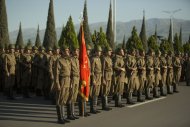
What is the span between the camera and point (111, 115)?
10.4 metres

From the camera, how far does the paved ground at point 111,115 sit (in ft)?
30.2

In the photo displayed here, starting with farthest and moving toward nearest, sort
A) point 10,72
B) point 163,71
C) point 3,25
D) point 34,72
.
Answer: point 3,25 → point 163,71 → point 34,72 → point 10,72

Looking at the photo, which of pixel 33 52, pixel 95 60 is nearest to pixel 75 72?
pixel 95 60

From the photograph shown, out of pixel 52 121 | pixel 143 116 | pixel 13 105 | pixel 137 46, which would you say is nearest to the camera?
pixel 52 121

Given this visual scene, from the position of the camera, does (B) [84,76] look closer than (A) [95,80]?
Yes

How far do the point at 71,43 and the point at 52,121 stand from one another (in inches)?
604

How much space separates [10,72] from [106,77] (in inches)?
174

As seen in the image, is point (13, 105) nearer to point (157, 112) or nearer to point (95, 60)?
point (95, 60)

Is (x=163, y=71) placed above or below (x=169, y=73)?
above

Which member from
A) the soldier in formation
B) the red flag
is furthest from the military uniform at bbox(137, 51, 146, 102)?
the red flag

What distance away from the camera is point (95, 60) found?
11.0 m

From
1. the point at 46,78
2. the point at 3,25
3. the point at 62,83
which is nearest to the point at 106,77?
the point at 62,83

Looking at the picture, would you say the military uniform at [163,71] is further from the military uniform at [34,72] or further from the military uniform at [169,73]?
the military uniform at [34,72]

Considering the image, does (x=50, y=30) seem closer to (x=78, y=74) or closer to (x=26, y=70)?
(x=26, y=70)
